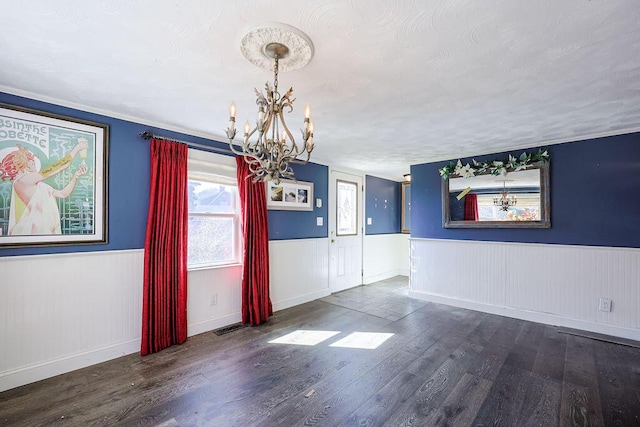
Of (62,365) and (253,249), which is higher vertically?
(253,249)

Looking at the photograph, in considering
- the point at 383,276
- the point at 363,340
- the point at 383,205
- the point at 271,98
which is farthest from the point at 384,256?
the point at 271,98

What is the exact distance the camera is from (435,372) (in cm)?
244

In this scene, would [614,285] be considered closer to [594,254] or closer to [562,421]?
[594,254]

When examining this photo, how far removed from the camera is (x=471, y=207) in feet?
13.9

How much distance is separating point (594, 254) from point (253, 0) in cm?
427

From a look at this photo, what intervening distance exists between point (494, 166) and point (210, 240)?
389 centimetres

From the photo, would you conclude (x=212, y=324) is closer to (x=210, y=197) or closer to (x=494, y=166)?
(x=210, y=197)

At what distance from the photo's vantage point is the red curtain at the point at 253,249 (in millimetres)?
3502

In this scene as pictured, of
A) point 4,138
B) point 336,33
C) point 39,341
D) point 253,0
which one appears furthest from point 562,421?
point 4,138

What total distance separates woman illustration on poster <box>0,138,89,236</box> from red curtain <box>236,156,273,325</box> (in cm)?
160

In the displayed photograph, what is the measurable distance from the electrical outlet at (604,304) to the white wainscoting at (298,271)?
345cm

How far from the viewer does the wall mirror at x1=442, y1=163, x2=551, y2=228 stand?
144 inches

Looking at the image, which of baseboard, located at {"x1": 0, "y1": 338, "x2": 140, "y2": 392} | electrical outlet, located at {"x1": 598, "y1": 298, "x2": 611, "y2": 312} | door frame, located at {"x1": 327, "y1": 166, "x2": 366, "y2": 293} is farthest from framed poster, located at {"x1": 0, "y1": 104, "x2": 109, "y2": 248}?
electrical outlet, located at {"x1": 598, "y1": 298, "x2": 611, "y2": 312}

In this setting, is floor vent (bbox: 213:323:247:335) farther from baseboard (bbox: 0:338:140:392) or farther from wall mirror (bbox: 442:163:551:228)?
→ wall mirror (bbox: 442:163:551:228)
